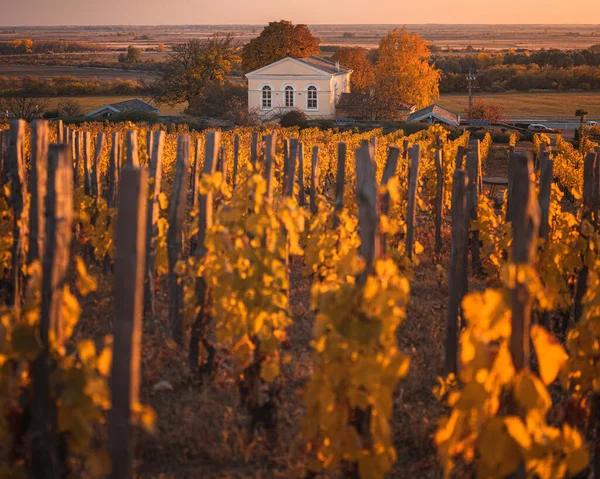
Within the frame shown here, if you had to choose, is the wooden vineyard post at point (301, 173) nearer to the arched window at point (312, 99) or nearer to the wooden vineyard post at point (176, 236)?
the wooden vineyard post at point (176, 236)

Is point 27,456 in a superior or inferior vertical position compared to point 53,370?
inferior

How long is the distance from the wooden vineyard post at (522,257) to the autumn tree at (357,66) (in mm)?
53354

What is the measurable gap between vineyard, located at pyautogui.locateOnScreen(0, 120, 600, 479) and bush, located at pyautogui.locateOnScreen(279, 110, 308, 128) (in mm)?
33516

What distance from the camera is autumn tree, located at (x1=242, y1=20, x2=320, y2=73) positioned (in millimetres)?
55375

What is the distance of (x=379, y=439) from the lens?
3.63m

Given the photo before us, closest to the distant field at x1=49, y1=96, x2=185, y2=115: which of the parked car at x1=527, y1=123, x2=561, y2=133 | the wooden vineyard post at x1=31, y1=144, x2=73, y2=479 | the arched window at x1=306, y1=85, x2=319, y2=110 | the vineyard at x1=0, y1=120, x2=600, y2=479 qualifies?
the arched window at x1=306, y1=85, x2=319, y2=110

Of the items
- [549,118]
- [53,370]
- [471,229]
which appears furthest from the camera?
[549,118]

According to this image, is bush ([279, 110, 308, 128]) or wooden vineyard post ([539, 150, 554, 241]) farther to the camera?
bush ([279, 110, 308, 128])

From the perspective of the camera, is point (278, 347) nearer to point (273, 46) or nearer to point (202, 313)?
point (202, 313)

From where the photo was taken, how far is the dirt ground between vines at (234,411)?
14.8ft

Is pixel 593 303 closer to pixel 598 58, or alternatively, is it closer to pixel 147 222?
pixel 147 222

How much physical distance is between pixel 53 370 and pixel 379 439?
1624 mm

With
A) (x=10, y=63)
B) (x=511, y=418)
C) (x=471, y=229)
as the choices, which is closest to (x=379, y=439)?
(x=511, y=418)

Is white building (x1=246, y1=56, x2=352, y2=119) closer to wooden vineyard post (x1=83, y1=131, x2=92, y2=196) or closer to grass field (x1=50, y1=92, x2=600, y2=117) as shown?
grass field (x1=50, y1=92, x2=600, y2=117)
